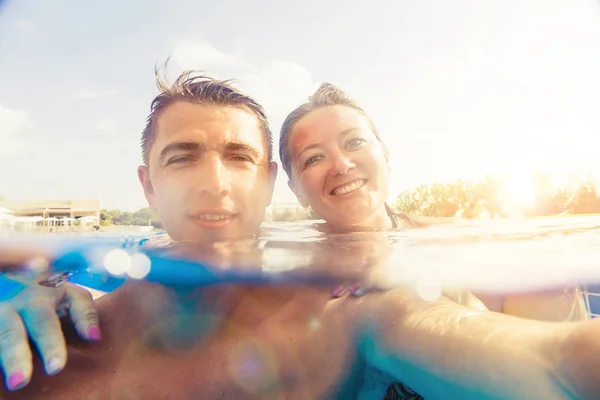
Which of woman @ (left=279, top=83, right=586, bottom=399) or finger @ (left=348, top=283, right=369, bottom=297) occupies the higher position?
woman @ (left=279, top=83, right=586, bottom=399)

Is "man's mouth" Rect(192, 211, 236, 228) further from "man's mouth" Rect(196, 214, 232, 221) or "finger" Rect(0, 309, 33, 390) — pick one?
"finger" Rect(0, 309, 33, 390)

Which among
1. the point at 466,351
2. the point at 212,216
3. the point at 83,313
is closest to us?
the point at 466,351

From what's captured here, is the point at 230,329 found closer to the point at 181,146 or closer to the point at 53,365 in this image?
the point at 53,365

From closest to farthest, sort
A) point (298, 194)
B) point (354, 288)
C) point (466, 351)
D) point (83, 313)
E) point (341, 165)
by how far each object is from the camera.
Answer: point (466, 351), point (83, 313), point (341, 165), point (354, 288), point (298, 194)

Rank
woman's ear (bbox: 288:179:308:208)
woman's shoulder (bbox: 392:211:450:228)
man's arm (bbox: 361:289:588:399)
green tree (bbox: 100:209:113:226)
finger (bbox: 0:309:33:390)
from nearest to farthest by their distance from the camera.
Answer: man's arm (bbox: 361:289:588:399), finger (bbox: 0:309:33:390), woman's ear (bbox: 288:179:308:208), green tree (bbox: 100:209:113:226), woman's shoulder (bbox: 392:211:450:228)

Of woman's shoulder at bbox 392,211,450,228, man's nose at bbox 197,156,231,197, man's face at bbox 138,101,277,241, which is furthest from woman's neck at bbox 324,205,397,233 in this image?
man's nose at bbox 197,156,231,197

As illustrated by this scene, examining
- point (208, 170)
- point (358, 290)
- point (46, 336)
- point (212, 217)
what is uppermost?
point (208, 170)

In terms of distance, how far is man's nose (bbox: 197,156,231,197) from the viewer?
6.74 feet

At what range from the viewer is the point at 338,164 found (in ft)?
8.23

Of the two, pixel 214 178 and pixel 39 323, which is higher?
pixel 214 178

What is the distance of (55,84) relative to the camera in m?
2.91

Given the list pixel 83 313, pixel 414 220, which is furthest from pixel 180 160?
pixel 414 220

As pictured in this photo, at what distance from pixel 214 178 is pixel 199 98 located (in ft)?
1.87

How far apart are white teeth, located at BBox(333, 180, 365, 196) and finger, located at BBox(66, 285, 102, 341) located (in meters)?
1.65
